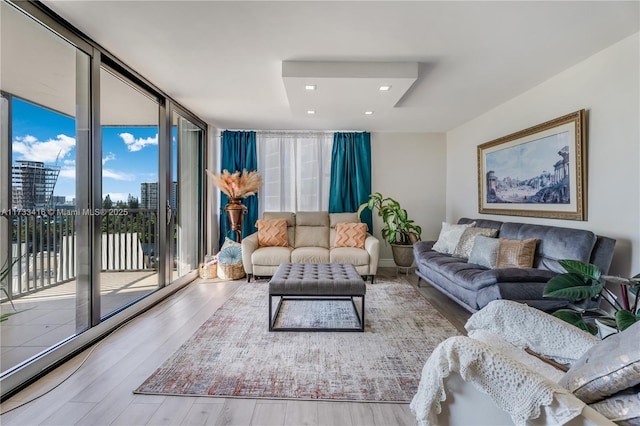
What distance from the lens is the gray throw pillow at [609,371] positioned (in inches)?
31.5

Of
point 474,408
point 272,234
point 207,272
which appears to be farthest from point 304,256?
point 474,408

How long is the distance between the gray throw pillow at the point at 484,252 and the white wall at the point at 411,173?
80.7 inches

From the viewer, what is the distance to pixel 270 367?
202cm

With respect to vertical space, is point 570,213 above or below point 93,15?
below

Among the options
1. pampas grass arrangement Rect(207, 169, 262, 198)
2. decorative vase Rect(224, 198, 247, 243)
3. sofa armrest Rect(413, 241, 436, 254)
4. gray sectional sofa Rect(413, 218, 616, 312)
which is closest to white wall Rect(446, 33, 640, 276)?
gray sectional sofa Rect(413, 218, 616, 312)

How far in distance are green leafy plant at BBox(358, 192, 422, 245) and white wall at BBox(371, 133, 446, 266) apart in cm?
36

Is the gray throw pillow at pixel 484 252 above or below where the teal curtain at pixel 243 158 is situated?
below

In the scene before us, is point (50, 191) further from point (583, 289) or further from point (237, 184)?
point (583, 289)

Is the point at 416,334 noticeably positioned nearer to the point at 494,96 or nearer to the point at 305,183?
the point at 494,96

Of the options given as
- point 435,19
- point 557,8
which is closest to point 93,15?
point 435,19

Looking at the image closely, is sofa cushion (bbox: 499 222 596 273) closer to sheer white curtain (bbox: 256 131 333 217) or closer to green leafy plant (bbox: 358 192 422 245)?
green leafy plant (bbox: 358 192 422 245)

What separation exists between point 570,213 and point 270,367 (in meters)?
2.97

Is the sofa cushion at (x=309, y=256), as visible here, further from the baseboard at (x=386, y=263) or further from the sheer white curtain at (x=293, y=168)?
the baseboard at (x=386, y=263)

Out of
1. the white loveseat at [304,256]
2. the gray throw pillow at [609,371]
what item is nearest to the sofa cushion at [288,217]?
the white loveseat at [304,256]
